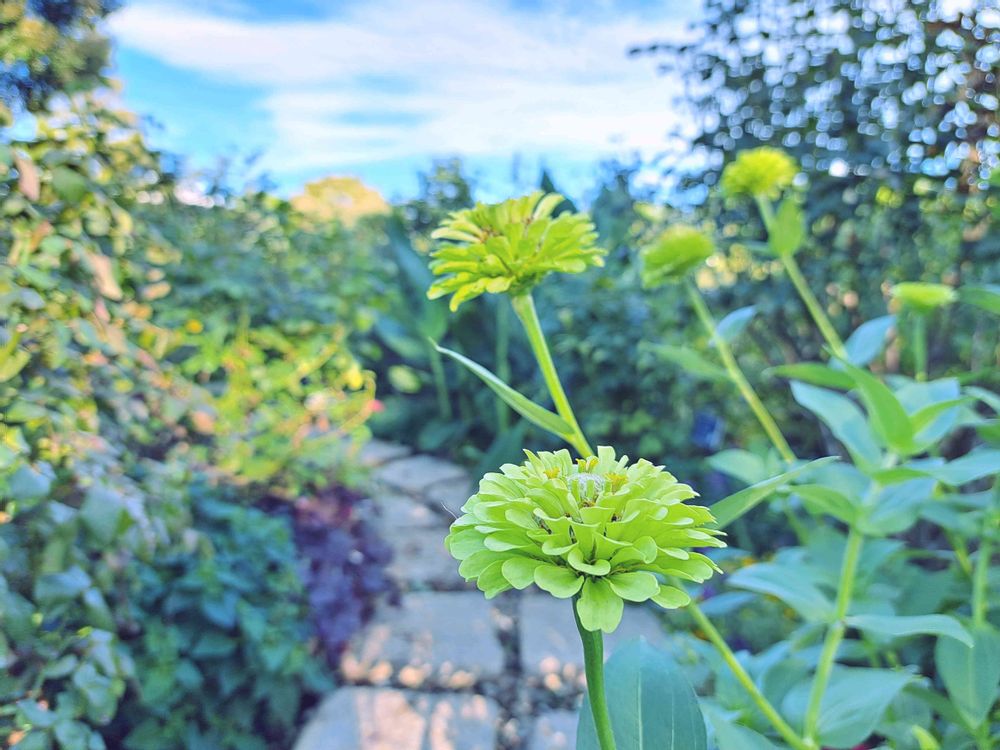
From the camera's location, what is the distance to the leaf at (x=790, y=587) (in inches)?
29.1

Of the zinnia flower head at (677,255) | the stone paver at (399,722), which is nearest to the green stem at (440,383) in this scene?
the stone paver at (399,722)

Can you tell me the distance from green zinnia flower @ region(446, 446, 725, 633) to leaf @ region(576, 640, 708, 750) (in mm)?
137

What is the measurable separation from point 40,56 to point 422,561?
169 centimetres

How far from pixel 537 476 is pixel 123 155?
1.05 m

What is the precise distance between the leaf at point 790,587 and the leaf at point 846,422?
0.16 m

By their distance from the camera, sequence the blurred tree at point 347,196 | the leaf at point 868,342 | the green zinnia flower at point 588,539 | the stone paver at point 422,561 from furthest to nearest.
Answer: the blurred tree at point 347,196 < the stone paver at point 422,561 < the leaf at point 868,342 < the green zinnia flower at point 588,539

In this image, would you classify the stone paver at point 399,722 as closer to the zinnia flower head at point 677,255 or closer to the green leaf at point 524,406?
the zinnia flower head at point 677,255

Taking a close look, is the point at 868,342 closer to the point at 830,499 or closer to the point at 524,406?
the point at 830,499

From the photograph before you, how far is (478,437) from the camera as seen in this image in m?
3.10

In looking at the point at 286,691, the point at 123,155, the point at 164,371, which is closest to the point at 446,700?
the point at 286,691

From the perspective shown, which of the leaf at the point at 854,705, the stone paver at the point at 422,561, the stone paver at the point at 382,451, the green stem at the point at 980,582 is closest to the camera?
the leaf at the point at 854,705

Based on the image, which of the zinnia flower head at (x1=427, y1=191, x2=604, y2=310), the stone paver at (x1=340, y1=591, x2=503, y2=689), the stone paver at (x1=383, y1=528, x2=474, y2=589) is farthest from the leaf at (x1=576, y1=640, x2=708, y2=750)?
the stone paver at (x1=383, y1=528, x2=474, y2=589)

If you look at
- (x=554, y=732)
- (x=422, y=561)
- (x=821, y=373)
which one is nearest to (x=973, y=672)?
(x=821, y=373)

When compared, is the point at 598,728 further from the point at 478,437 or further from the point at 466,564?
the point at 478,437
